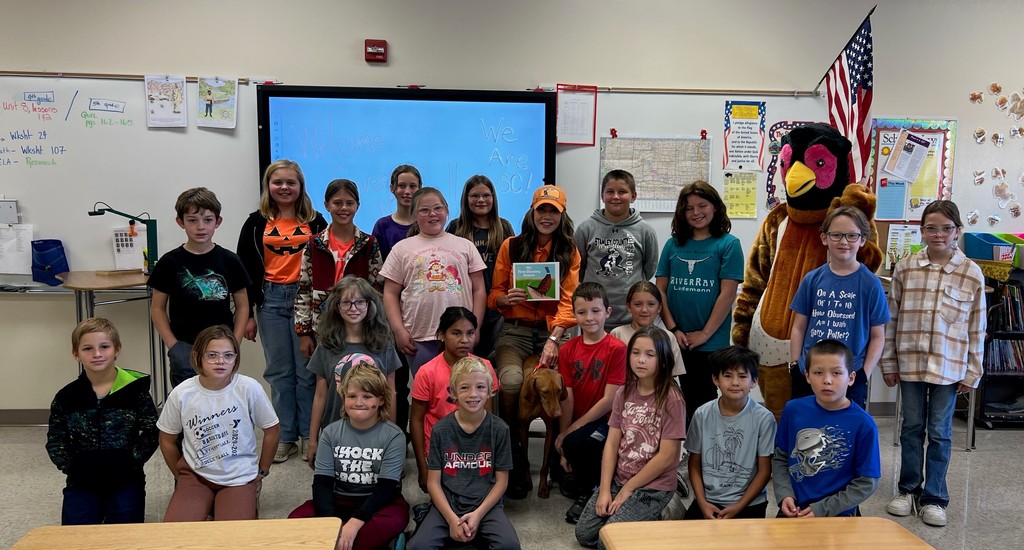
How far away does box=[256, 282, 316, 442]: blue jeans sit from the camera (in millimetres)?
3232

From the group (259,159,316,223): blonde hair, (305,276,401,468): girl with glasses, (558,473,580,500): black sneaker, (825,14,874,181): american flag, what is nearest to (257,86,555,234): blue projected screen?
(259,159,316,223): blonde hair

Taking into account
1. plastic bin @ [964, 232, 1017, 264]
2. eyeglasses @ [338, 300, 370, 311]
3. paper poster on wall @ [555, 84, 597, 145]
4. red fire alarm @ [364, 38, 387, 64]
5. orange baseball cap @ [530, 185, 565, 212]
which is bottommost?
eyeglasses @ [338, 300, 370, 311]

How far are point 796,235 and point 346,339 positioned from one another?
1917 mm

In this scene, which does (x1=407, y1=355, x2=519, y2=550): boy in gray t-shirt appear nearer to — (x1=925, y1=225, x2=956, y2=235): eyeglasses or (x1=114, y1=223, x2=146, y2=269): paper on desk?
(x1=925, y1=225, x2=956, y2=235): eyeglasses

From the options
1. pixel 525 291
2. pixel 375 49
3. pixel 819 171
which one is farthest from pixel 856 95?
pixel 375 49

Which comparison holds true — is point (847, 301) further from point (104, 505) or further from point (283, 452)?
point (104, 505)

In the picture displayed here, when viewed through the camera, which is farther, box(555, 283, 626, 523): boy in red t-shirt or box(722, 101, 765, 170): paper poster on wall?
box(722, 101, 765, 170): paper poster on wall

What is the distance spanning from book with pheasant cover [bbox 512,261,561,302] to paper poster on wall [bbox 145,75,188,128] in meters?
2.14

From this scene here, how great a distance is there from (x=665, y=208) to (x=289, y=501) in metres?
2.53

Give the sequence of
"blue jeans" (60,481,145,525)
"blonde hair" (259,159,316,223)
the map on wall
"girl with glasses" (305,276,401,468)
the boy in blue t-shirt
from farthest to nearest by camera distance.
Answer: the map on wall < "blonde hair" (259,159,316,223) < "girl with glasses" (305,276,401,468) < "blue jeans" (60,481,145,525) < the boy in blue t-shirt

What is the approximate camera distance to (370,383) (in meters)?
2.39

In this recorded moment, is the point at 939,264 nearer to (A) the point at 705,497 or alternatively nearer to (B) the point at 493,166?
(A) the point at 705,497

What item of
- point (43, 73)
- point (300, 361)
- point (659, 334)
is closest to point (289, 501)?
point (300, 361)

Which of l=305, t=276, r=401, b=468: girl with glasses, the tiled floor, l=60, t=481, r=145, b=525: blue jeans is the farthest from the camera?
l=305, t=276, r=401, b=468: girl with glasses
